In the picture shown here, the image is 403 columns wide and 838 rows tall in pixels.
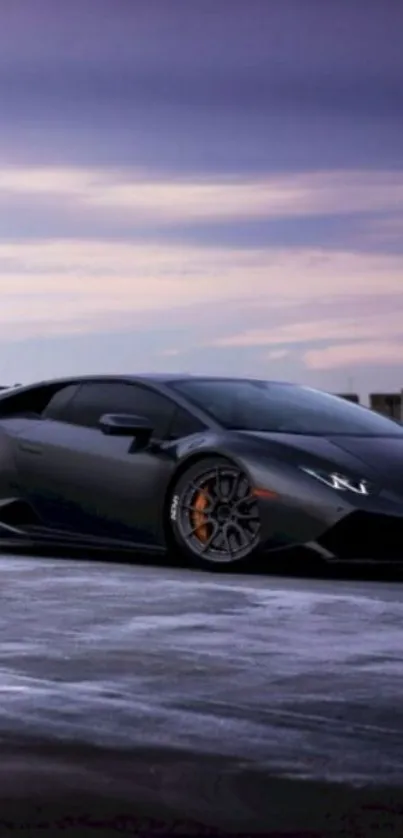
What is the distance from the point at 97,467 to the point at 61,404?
2.72 ft

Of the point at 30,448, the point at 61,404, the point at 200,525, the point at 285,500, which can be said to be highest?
the point at 61,404

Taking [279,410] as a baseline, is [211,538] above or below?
below

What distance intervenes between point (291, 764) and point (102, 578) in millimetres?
5511

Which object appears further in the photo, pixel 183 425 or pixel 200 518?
pixel 183 425

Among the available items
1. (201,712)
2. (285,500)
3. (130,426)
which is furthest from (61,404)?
(201,712)

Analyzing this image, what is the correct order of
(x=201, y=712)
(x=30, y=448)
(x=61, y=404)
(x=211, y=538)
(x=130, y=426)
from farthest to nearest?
(x=61, y=404), (x=30, y=448), (x=130, y=426), (x=211, y=538), (x=201, y=712)

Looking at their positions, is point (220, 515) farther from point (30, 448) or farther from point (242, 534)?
point (30, 448)

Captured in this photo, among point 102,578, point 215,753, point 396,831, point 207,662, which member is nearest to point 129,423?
point 102,578

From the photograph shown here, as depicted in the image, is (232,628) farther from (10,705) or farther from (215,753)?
(215,753)

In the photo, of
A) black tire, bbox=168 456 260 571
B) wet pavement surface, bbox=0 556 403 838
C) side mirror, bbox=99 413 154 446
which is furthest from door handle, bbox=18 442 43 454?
wet pavement surface, bbox=0 556 403 838

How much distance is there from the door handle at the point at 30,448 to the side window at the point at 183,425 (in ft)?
3.25

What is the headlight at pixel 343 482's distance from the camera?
10883 mm

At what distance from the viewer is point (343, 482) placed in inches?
430

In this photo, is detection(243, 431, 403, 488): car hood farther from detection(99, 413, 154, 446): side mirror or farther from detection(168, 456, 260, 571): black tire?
detection(99, 413, 154, 446): side mirror
